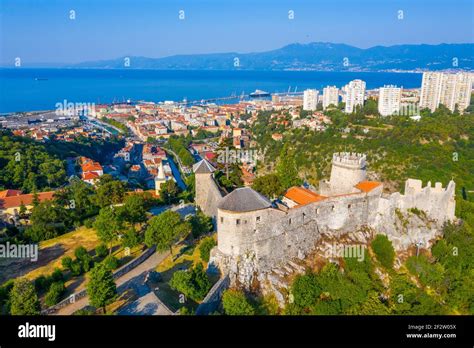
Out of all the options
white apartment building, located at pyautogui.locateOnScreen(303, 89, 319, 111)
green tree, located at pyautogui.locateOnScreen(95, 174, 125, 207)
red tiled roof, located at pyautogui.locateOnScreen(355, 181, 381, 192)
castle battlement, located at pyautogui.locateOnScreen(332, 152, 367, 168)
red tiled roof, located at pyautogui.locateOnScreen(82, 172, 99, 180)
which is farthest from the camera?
white apartment building, located at pyautogui.locateOnScreen(303, 89, 319, 111)

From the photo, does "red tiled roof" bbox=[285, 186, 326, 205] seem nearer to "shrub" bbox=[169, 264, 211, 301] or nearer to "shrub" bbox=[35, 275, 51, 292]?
"shrub" bbox=[169, 264, 211, 301]

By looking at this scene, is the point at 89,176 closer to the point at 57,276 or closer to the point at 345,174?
the point at 57,276

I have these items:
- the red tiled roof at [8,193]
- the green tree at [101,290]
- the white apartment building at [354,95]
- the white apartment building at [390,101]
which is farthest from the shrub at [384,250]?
the white apartment building at [354,95]

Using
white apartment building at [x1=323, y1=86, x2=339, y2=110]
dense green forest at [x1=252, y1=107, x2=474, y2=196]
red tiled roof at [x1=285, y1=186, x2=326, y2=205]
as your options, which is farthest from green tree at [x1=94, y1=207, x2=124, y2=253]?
white apartment building at [x1=323, y1=86, x2=339, y2=110]

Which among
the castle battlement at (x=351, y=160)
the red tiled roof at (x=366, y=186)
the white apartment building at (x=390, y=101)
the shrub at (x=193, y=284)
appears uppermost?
the white apartment building at (x=390, y=101)

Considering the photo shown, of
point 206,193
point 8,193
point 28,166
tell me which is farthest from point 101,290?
point 28,166

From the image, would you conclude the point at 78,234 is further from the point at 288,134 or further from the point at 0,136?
the point at 288,134

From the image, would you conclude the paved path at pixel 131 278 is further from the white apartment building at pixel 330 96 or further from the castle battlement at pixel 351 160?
the white apartment building at pixel 330 96
